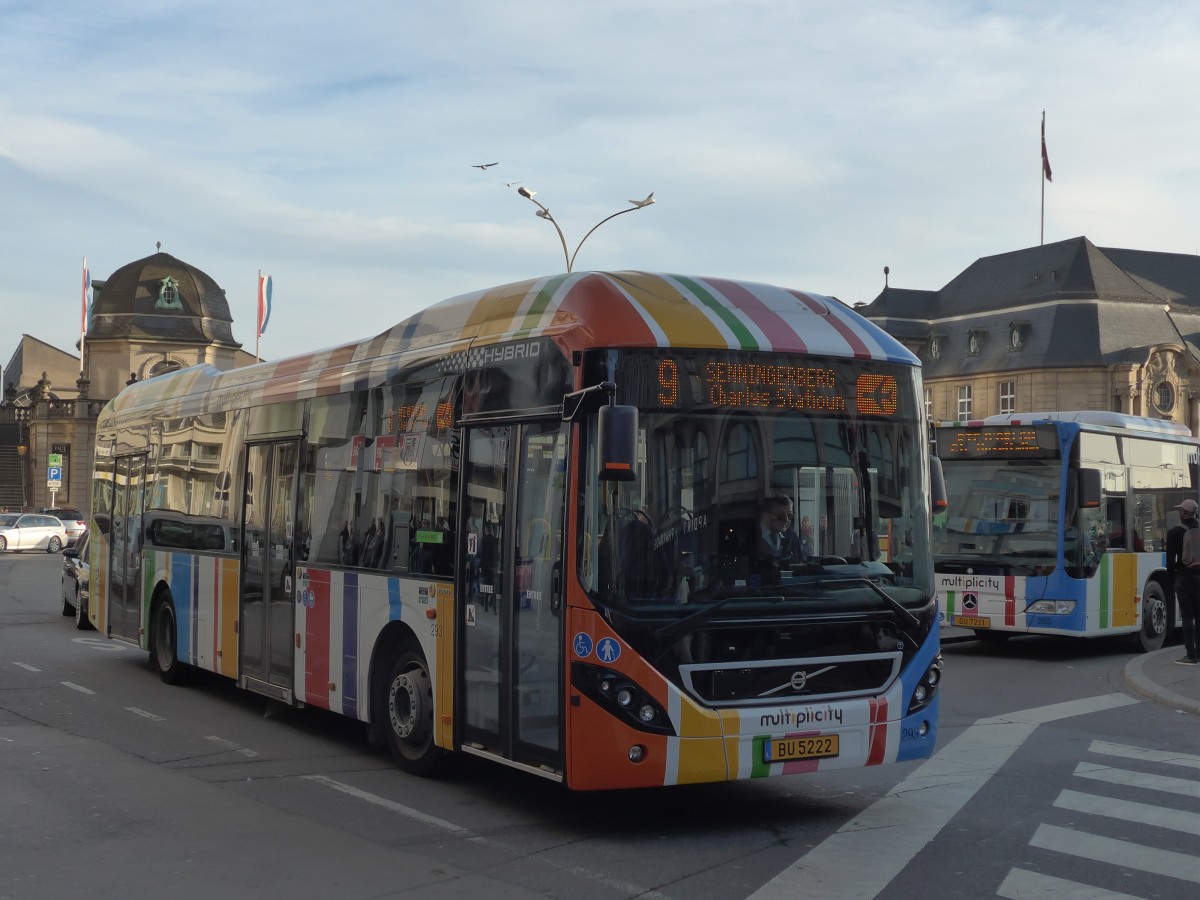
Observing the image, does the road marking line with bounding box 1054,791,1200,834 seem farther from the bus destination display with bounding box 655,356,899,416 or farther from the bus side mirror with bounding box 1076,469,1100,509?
the bus side mirror with bounding box 1076,469,1100,509

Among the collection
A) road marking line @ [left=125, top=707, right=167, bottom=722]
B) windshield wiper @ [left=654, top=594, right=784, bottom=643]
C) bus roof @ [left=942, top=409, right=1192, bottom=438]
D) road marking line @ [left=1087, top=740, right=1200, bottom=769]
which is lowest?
road marking line @ [left=1087, top=740, right=1200, bottom=769]

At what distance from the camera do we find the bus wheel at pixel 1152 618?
18047 millimetres

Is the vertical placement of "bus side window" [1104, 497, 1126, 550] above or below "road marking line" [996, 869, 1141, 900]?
above

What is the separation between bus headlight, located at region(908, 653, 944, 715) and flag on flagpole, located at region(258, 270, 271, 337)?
5713 centimetres

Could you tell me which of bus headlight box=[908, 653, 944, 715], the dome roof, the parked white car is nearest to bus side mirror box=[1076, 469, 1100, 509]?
bus headlight box=[908, 653, 944, 715]

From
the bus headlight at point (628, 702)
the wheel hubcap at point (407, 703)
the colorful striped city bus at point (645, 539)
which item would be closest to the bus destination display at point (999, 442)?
the colorful striped city bus at point (645, 539)

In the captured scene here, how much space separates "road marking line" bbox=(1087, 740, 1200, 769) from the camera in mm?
10227

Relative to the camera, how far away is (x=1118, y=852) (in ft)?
24.2

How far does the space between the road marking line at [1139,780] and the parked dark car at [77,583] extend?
49.7 ft

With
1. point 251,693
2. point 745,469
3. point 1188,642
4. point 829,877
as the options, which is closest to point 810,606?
point 745,469

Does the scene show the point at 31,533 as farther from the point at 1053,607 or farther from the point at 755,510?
the point at 755,510

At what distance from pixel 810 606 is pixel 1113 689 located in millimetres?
7881

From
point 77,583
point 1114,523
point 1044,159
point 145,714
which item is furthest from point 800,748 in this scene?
point 1044,159

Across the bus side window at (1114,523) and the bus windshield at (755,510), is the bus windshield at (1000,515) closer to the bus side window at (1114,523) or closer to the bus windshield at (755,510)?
the bus side window at (1114,523)
